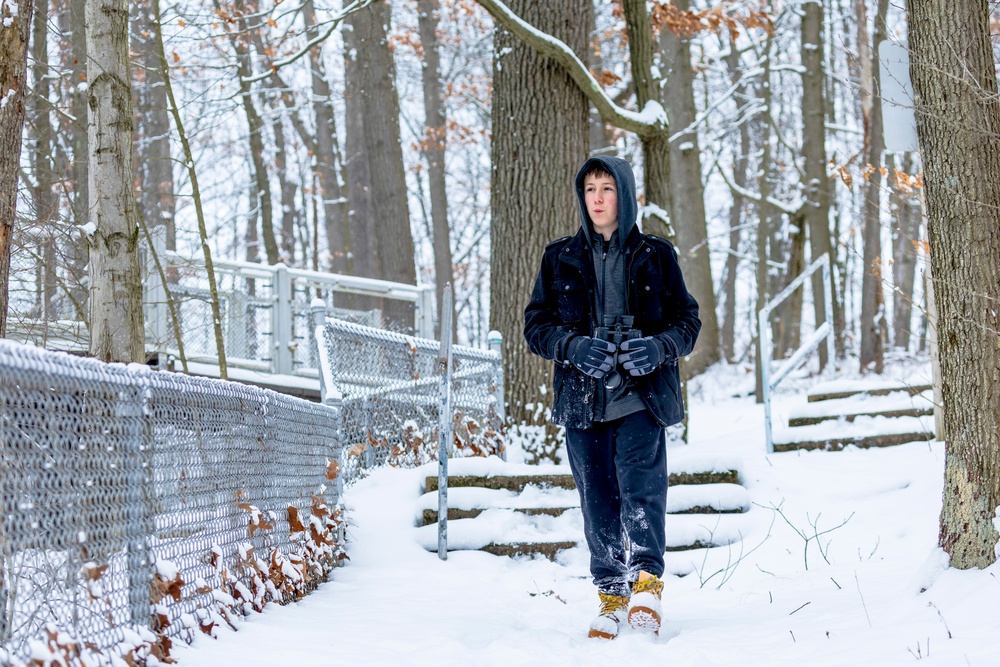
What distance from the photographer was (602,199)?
414cm

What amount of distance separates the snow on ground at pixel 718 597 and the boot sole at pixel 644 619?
4 cm

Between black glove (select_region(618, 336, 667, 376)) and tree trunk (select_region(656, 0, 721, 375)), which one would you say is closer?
black glove (select_region(618, 336, 667, 376))

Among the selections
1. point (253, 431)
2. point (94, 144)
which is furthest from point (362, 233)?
point (253, 431)

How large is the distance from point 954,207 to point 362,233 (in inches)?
598

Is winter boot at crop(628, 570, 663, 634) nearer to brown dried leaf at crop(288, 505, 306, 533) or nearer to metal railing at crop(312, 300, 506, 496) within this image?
brown dried leaf at crop(288, 505, 306, 533)

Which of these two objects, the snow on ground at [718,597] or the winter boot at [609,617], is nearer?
the snow on ground at [718,597]

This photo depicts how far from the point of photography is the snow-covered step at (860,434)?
8094 millimetres

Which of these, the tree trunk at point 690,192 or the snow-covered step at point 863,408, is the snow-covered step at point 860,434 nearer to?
the snow-covered step at point 863,408

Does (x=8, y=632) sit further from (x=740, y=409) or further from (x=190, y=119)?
(x=740, y=409)

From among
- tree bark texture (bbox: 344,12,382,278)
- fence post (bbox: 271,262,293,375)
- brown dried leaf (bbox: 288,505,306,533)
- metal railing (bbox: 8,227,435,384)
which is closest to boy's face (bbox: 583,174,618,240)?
brown dried leaf (bbox: 288,505,306,533)

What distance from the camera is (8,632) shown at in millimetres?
2287

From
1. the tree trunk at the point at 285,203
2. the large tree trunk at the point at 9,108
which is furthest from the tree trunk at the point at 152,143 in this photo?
the large tree trunk at the point at 9,108

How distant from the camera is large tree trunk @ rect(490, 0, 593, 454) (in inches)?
318

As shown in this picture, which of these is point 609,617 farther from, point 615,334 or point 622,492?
point 615,334
